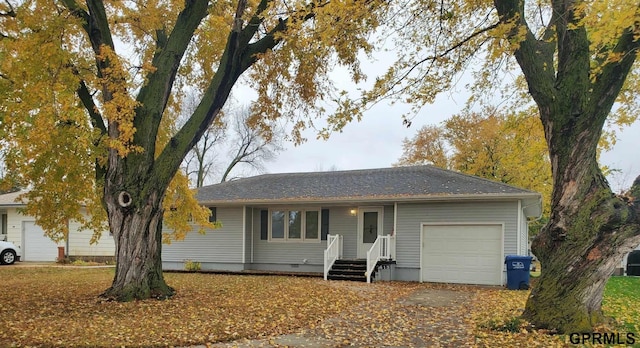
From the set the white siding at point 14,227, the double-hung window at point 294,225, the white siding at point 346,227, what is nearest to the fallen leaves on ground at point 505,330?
the white siding at point 346,227

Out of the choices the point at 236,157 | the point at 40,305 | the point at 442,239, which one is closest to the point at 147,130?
the point at 40,305

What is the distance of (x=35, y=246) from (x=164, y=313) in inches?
709

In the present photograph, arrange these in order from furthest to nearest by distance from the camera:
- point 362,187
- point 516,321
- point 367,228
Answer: point 362,187
point 367,228
point 516,321

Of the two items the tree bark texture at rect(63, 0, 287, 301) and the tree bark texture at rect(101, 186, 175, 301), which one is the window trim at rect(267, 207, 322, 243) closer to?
the tree bark texture at rect(63, 0, 287, 301)

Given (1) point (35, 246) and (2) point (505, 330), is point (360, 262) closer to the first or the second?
(2) point (505, 330)

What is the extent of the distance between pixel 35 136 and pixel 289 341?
17.1ft

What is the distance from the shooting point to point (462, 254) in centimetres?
1407

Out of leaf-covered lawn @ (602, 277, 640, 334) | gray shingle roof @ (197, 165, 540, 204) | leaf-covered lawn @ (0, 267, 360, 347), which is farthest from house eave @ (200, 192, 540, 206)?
leaf-covered lawn @ (0, 267, 360, 347)

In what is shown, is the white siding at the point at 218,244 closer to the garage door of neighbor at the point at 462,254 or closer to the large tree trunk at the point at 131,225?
the garage door of neighbor at the point at 462,254

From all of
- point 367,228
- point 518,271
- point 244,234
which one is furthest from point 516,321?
point 244,234

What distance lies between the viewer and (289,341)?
241 inches

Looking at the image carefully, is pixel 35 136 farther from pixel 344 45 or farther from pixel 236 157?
pixel 236 157

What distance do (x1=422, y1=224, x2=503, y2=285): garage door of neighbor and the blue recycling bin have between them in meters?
0.74

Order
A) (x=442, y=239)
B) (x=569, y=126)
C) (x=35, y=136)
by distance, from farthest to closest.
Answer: (x=442, y=239) < (x=35, y=136) < (x=569, y=126)
